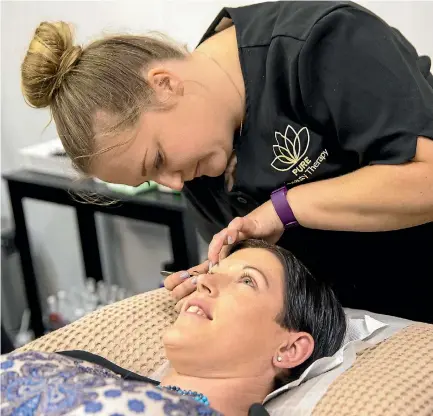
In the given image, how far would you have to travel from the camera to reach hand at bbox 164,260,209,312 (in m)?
1.44

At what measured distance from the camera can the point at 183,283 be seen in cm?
146

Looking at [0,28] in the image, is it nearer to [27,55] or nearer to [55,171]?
[55,171]

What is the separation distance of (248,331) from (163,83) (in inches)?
18.7

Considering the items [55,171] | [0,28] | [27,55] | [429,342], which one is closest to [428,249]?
[429,342]

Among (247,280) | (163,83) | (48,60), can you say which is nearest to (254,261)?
(247,280)

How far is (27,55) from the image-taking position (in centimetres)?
126

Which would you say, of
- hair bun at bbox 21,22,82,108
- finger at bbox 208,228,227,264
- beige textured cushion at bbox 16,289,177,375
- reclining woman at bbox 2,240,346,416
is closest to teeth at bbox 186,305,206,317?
reclining woman at bbox 2,240,346,416

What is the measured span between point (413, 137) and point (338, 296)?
495mm

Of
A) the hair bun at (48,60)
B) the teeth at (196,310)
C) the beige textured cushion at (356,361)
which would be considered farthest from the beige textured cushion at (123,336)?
the hair bun at (48,60)

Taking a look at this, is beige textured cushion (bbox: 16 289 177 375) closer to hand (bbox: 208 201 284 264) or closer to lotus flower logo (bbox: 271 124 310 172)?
hand (bbox: 208 201 284 264)

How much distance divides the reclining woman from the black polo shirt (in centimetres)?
12

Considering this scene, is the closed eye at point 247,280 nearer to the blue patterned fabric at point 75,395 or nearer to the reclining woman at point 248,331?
the reclining woman at point 248,331

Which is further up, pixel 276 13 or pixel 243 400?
pixel 276 13

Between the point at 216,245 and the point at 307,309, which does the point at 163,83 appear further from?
the point at 307,309
